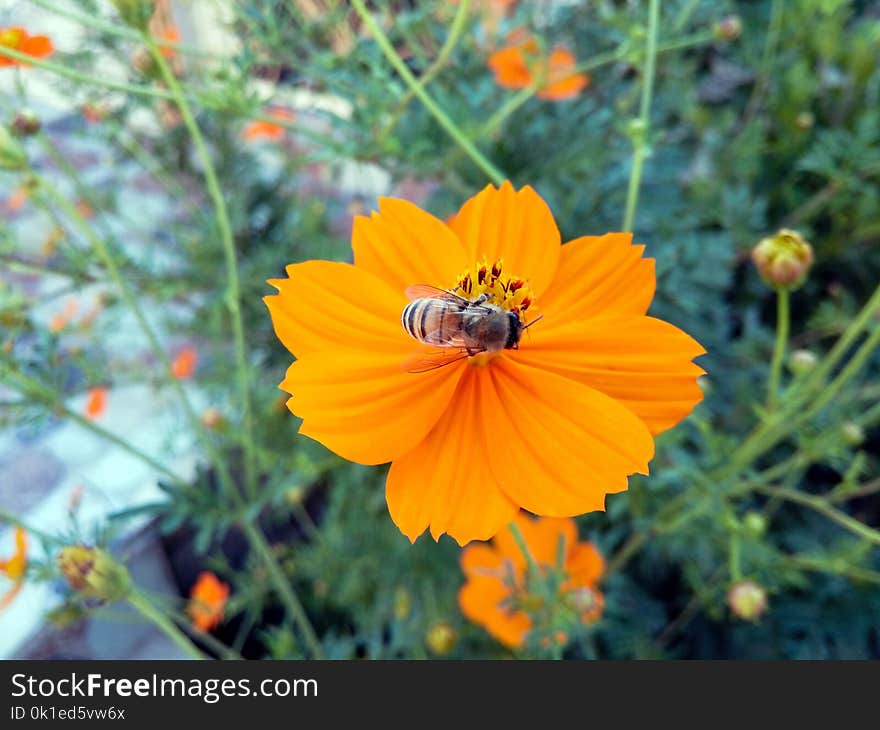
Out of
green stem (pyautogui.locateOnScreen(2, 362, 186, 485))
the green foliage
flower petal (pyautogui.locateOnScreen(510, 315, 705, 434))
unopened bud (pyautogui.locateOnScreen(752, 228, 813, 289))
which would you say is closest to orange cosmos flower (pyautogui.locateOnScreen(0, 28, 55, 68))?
the green foliage

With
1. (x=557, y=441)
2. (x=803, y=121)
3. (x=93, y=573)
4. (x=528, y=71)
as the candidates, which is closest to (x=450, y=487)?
(x=557, y=441)

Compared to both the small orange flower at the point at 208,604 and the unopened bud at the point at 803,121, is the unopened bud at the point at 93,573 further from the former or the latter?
the unopened bud at the point at 803,121

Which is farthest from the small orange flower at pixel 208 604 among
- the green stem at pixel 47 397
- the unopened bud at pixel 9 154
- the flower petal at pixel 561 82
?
the flower petal at pixel 561 82

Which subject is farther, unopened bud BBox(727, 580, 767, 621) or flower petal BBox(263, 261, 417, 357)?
unopened bud BBox(727, 580, 767, 621)

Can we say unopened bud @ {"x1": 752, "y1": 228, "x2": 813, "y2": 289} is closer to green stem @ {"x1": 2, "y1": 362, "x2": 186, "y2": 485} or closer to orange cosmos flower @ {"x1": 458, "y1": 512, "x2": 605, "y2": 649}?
orange cosmos flower @ {"x1": 458, "y1": 512, "x2": 605, "y2": 649}

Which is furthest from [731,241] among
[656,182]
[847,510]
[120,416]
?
[120,416]

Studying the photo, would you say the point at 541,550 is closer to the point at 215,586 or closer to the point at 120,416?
the point at 215,586
